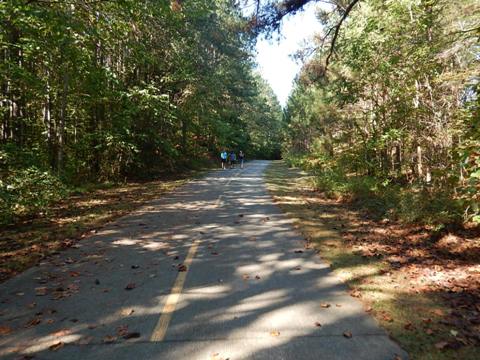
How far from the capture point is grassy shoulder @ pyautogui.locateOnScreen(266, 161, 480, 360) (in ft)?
14.5

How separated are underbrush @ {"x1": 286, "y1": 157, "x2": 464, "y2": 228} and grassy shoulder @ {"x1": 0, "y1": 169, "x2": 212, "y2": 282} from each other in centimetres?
862

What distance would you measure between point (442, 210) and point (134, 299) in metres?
7.64

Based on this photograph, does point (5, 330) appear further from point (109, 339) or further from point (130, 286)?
point (130, 286)

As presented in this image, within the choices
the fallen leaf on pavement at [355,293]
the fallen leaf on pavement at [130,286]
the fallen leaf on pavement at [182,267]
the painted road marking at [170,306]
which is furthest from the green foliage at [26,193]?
the fallen leaf on pavement at [355,293]

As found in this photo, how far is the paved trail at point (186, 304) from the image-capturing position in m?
4.16

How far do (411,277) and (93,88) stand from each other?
15.2 m

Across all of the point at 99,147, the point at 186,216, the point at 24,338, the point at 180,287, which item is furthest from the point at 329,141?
the point at 24,338

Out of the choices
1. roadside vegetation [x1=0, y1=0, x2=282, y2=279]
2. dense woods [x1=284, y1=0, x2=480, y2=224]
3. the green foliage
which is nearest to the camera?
the green foliage

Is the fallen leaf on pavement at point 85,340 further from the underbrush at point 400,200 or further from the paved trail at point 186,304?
the underbrush at point 400,200

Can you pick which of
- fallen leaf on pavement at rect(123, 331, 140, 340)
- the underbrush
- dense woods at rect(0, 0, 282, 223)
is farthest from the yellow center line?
dense woods at rect(0, 0, 282, 223)

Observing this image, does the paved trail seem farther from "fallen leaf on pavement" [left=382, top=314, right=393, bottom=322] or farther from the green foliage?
the green foliage

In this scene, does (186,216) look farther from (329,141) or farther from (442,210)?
(329,141)

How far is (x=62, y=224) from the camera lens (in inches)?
423

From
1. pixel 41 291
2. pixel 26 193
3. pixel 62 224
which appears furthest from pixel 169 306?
pixel 26 193
